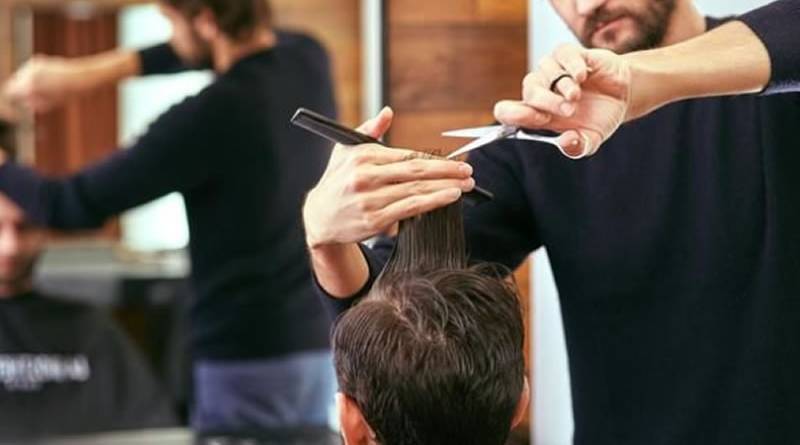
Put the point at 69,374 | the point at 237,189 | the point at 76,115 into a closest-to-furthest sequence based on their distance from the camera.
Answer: the point at 237,189 → the point at 69,374 → the point at 76,115

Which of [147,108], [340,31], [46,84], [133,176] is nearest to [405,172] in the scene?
[133,176]

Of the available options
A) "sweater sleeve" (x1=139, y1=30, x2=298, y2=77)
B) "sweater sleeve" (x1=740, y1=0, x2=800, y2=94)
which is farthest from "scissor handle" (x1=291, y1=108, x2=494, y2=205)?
"sweater sleeve" (x1=139, y1=30, x2=298, y2=77)

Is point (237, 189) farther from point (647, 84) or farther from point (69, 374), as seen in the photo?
point (647, 84)

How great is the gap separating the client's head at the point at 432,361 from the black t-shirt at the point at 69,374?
210 cm

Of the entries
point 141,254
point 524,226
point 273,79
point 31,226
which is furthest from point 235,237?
point 141,254

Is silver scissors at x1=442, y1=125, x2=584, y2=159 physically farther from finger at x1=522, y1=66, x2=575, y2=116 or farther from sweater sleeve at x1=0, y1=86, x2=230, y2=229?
sweater sleeve at x1=0, y1=86, x2=230, y2=229

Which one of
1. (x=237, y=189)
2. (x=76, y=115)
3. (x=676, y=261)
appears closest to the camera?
(x=676, y=261)

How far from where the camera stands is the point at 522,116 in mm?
964

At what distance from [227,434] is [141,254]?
2512 millimetres

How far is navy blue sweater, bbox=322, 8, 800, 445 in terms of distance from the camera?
124 cm

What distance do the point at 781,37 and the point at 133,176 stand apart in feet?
4.66

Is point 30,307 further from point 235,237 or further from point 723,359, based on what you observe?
point 723,359

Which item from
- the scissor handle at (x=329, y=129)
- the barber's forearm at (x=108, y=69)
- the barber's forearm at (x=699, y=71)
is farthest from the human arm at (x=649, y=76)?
the barber's forearm at (x=108, y=69)

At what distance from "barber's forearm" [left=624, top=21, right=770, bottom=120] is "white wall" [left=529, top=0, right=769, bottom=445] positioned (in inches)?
43.3
